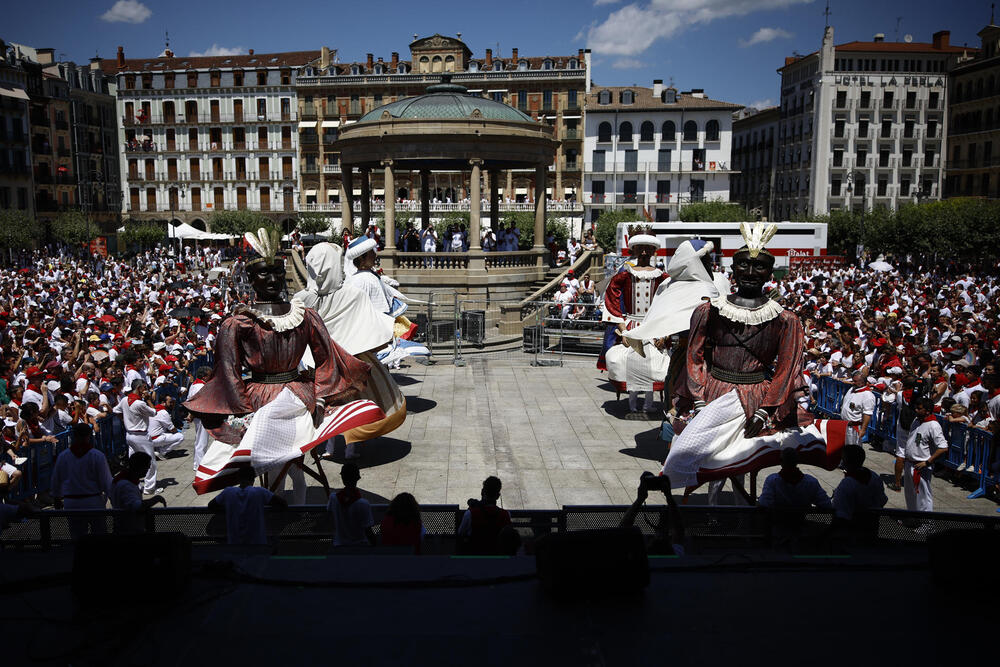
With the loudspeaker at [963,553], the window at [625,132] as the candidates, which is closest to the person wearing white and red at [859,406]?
the loudspeaker at [963,553]

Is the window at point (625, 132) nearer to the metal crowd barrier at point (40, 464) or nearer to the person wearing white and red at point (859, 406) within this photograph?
the person wearing white and red at point (859, 406)

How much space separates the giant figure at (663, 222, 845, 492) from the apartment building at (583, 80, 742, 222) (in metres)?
56.8

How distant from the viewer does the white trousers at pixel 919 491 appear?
8892 mm

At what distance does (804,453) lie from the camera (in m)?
7.45

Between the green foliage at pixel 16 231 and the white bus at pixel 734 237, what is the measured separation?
98.2 ft

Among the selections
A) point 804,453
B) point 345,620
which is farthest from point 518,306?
point 345,620

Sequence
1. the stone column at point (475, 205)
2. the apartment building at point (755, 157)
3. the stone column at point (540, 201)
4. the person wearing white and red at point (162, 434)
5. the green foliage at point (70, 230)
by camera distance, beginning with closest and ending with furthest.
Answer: the person wearing white and red at point (162, 434)
the stone column at point (475, 205)
the stone column at point (540, 201)
the green foliage at point (70, 230)
the apartment building at point (755, 157)

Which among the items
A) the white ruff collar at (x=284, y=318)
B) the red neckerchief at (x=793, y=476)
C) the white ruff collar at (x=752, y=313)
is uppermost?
the white ruff collar at (x=752, y=313)

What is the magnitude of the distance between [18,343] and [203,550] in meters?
11.5

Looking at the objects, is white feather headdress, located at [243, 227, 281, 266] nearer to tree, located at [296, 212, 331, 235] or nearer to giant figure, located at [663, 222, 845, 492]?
giant figure, located at [663, 222, 845, 492]

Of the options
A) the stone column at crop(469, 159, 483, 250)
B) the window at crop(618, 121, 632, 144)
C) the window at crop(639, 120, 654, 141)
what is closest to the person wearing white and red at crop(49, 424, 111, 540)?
the stone column at crop(469, 159, 483, 250)

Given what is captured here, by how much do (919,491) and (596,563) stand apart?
6490mm

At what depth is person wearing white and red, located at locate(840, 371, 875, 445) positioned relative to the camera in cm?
1146

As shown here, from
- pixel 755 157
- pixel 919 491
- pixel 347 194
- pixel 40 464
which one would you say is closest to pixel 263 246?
pixel 40 464
